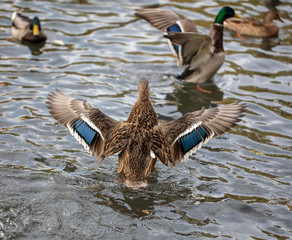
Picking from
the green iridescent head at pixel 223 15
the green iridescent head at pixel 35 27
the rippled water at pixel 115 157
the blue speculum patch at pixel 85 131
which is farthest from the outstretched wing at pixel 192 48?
the green iridescent head at pixel 35 27

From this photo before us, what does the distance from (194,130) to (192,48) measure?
3419 mm

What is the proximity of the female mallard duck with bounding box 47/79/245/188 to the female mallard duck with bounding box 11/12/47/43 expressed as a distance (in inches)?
178

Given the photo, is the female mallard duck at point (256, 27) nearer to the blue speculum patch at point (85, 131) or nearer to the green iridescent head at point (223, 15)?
the green iridescent head at point (223, 15)

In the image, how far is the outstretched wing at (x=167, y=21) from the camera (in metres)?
9.62

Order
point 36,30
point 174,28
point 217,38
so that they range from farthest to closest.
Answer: point 36,30 → point 217,38 → point 174,28

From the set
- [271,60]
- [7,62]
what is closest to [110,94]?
[7,62]

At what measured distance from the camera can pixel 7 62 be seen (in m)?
9.84

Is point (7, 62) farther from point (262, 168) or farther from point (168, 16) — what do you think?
point (262, 168)

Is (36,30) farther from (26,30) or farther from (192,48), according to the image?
(192,48)

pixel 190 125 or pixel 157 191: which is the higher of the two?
pixel 190 125

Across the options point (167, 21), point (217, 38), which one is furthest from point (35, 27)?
point (217, 38)

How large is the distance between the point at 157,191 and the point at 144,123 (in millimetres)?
867

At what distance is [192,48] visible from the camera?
30.9ft

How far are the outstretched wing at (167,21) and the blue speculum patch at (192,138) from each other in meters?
3.67
